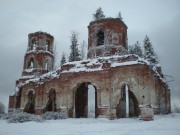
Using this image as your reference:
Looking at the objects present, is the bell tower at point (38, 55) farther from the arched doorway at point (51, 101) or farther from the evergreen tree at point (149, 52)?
the evergreen tree at point (149, 52)

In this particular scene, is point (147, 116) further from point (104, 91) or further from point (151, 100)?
point (104, 91)

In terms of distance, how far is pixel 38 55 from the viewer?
29516 mm

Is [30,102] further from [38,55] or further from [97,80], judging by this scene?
[97,80]

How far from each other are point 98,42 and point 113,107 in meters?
8.61

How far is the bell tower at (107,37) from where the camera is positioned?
79.0ft

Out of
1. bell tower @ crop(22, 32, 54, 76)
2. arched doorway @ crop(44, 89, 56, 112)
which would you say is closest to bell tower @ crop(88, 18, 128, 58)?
arched doorway @ crop(44, 89, 56, 112)

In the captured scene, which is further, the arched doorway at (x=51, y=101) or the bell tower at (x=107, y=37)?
the arched doorway at (x=51, y=101)

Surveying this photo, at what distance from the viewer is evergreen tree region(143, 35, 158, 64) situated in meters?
37.5

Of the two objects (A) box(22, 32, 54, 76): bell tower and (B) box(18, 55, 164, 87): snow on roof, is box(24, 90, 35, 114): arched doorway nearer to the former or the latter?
(A) box(22, 32, 54, 76): bell tower

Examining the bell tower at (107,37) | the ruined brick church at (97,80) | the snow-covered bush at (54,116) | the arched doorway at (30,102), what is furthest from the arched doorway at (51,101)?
the bell tower at (107,37)

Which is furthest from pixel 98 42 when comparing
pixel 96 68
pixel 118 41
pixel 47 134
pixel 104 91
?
pixel 47 134

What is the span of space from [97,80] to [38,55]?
1177 centimetres

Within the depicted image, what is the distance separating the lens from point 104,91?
787 inches

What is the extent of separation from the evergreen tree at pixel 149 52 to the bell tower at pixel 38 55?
634 inches
